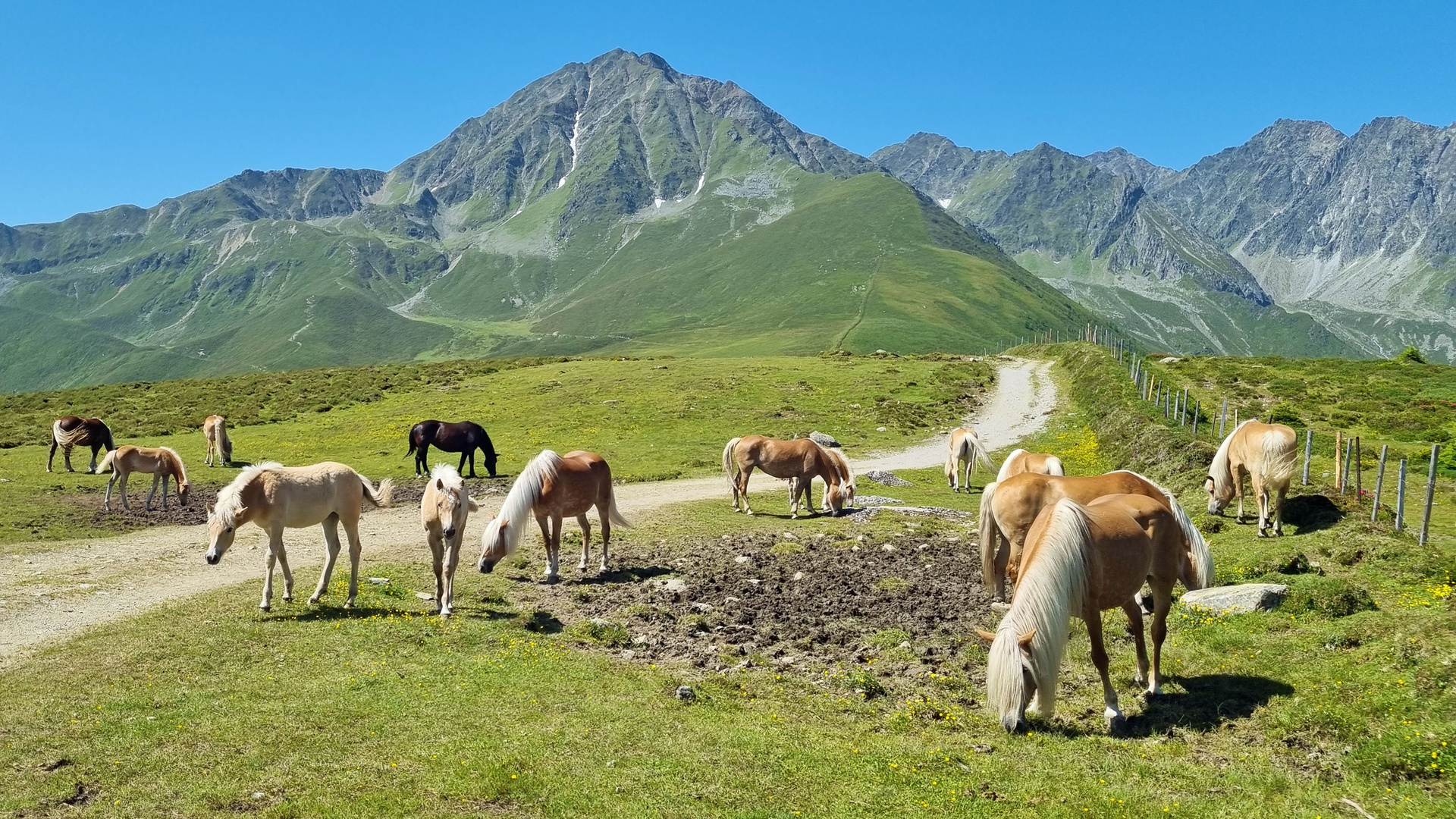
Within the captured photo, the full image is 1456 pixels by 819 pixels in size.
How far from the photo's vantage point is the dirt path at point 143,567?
51.9 ft

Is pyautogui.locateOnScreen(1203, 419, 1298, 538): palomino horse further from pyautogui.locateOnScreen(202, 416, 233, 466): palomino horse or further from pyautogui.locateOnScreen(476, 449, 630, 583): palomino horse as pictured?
pyautogui.locateOnScreen(202, 416, 233, 466): palomino horse

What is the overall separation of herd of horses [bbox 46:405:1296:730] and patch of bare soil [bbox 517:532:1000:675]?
113 cm

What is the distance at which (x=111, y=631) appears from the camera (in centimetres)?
1486

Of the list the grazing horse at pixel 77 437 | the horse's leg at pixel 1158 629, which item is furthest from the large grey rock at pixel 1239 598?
the grazing horse at pixel 77 437

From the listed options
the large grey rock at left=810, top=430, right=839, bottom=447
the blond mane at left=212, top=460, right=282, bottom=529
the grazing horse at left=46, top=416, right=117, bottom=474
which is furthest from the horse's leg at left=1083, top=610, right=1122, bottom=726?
the grazing horse at left=46, top=416, right=117, bottom=474

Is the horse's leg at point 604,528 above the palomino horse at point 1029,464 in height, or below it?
below

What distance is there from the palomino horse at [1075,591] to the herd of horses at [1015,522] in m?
0.02

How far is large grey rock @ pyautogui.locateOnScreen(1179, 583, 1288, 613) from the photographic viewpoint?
13625mm

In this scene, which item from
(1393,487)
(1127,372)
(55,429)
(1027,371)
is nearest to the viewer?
(1393,487)

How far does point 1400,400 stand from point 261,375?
90.2m

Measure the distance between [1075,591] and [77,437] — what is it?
4478cm

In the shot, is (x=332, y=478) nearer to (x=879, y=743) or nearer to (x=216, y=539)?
(x=216, y=539)

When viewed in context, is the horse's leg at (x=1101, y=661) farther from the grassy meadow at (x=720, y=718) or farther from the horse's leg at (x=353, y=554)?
the horse's leg at (x=353, y=554)

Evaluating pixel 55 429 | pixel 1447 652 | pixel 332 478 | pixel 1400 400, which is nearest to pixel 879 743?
pixel 1447 652
